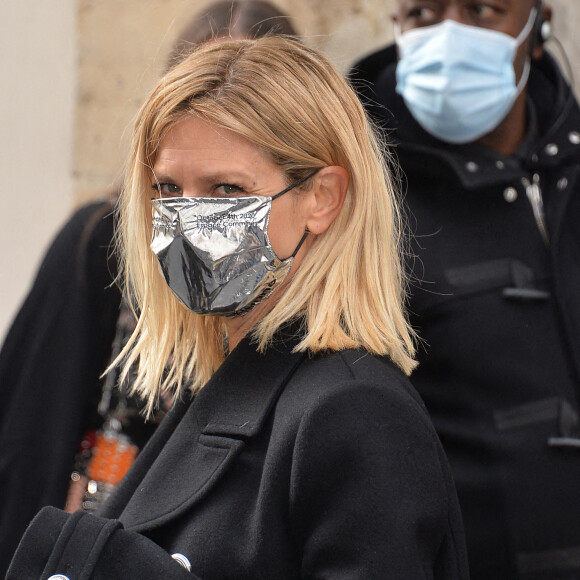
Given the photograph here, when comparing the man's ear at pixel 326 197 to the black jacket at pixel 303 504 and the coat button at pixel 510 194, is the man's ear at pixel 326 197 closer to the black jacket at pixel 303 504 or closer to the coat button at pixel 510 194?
the black jacket at pixel 303 504

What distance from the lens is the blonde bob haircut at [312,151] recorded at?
62.4 inches

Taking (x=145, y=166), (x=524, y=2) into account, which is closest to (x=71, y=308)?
(x=145, y=166)

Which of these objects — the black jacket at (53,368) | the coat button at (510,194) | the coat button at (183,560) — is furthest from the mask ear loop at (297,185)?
the coat button at (510,194)

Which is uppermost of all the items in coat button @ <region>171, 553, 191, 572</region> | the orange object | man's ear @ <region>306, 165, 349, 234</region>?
man's ear @ <region>306, 165, 349, 234</region>

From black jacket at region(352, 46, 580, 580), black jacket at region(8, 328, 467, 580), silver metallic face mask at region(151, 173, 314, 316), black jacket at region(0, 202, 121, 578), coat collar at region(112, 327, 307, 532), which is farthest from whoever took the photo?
black jacket at region(0, 202, 121, 578)

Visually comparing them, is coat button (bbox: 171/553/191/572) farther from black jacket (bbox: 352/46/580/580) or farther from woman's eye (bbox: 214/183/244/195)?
black jacket (bbox: 352/46/580/580)

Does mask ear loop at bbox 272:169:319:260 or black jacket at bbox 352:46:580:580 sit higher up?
mask ear loop at bbox 272:169:319:260

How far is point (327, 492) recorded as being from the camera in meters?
1.37

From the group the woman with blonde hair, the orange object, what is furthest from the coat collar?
the orange object

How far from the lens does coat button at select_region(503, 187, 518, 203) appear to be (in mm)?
2404

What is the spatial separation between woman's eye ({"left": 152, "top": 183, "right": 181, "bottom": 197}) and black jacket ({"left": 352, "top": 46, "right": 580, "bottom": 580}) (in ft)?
2.58

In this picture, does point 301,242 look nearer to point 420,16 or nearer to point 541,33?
point 420,16

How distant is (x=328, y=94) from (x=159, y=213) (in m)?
0.36

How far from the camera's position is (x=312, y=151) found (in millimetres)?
1625
